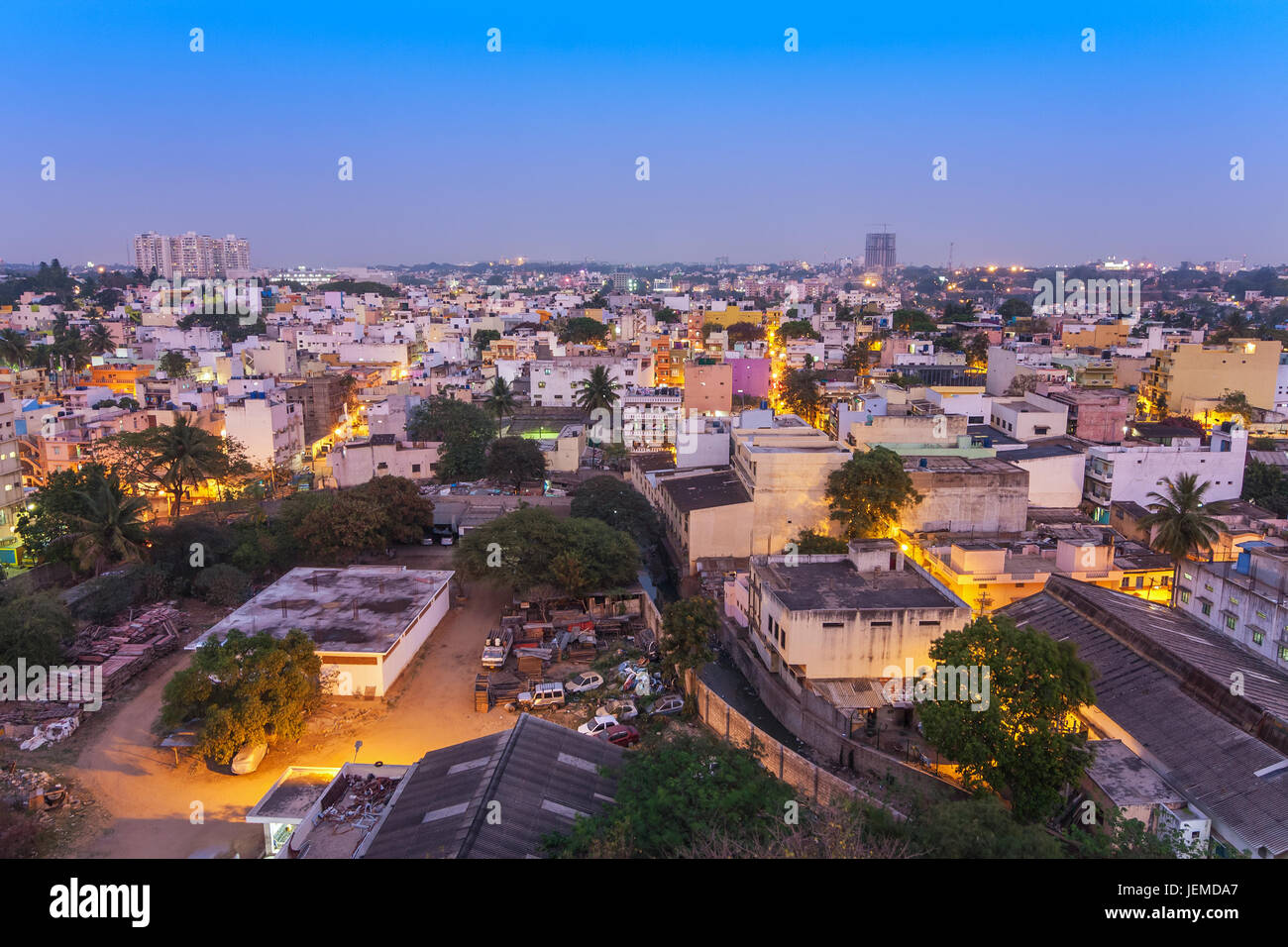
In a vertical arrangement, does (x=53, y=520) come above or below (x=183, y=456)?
below

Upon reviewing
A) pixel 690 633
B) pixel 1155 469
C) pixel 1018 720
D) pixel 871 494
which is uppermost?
pixel 1155 469

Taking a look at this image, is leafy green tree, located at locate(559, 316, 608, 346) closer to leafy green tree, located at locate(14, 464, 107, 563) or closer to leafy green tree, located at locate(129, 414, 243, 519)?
leafy green tree, located at locate(129, 414, 243, 519)

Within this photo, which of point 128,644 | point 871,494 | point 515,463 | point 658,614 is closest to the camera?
point 128,644

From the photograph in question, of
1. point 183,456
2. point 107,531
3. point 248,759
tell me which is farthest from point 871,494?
point 183,456

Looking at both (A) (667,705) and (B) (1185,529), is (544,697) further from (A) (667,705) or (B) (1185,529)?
(B) (1185,529)

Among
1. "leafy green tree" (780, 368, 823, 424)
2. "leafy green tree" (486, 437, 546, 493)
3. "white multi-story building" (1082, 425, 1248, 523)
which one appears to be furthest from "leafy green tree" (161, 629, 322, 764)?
"leafy green tree" (780, 368, 823, 424)

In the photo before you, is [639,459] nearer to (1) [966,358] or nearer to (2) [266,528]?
(2) [266,528]

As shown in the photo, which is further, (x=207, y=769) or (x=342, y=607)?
(x=342, y=607)
